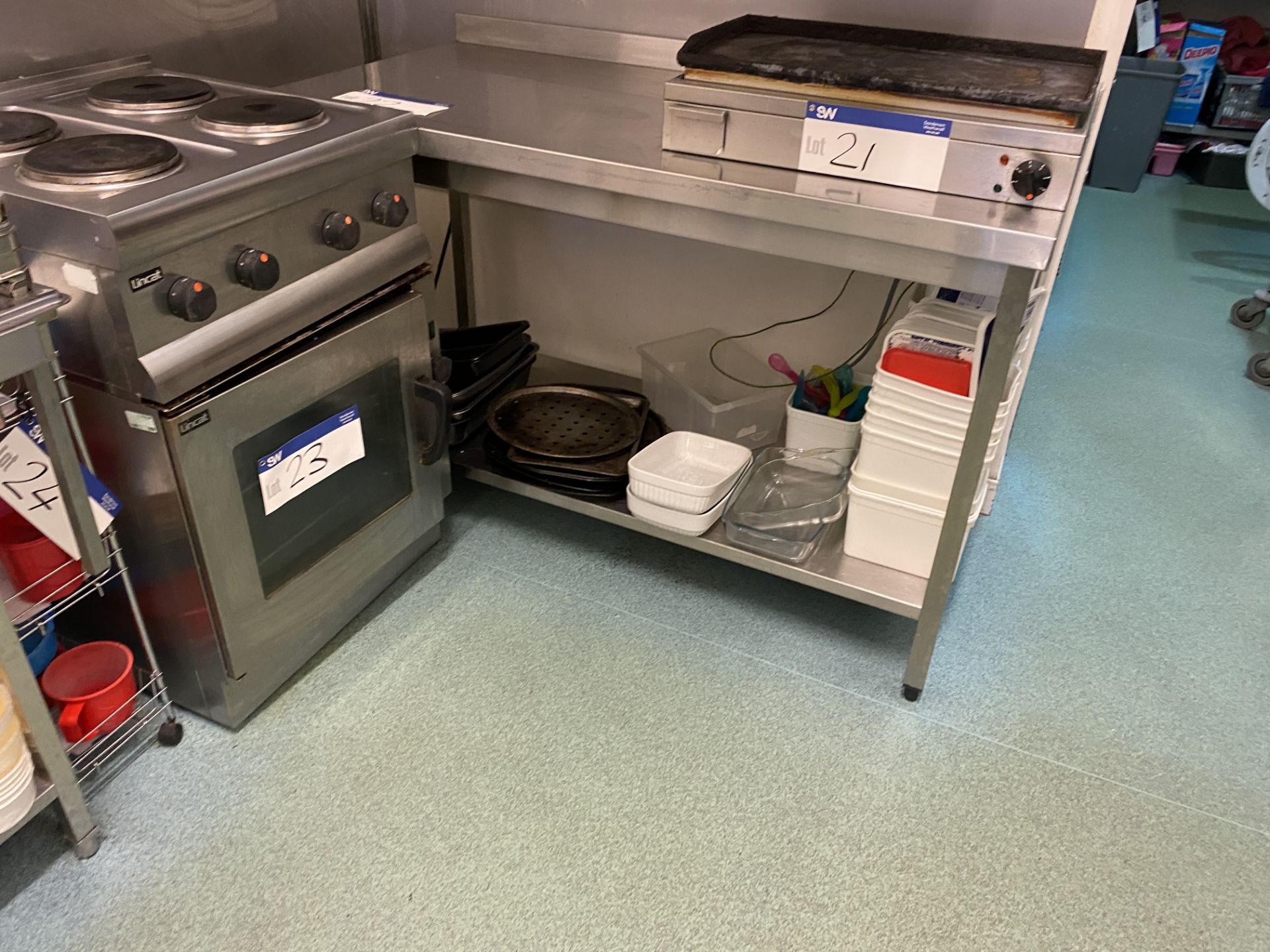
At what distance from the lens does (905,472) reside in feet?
5.16

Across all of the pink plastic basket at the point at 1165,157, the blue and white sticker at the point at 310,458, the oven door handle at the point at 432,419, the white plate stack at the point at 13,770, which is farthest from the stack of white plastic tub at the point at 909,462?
the pink plastic basket at the point at 1165,157

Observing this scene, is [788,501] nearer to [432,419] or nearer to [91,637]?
[432,419]

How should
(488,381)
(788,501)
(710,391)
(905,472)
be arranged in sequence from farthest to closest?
(710,391) < (488,381) < (788,501) < (905,472)

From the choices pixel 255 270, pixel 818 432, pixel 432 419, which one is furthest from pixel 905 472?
pixel 255 270

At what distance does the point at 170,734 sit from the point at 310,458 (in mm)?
489

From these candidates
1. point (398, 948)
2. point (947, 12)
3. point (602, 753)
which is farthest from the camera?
point (947, 12)

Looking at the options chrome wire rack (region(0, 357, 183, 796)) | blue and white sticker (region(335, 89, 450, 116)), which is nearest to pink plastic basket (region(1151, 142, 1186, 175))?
blue and white sticker (region(335, 89, 450, 116))

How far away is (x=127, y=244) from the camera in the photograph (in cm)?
109

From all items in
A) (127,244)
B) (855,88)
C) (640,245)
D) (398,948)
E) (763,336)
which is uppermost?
(855,88)

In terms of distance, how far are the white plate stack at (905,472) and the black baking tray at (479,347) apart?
824mm

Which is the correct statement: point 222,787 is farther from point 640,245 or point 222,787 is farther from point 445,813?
point 640,245

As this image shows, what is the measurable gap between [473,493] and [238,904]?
1.03 meters

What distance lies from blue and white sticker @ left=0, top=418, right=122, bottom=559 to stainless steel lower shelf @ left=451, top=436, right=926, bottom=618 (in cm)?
82

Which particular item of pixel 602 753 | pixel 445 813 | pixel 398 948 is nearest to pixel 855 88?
pixel 602 753
